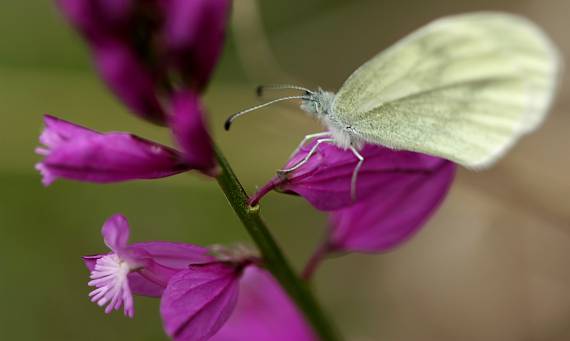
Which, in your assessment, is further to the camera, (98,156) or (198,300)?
(198,300)

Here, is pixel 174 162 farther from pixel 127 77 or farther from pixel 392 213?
pixel 392 213

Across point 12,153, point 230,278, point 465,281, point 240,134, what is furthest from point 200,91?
point 465,281

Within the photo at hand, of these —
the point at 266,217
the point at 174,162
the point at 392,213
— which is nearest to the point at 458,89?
the point at 392,213

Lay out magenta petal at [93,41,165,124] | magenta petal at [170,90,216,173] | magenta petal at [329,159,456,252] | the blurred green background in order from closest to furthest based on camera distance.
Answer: magenta petal at [93,41,165,124] → magenta petal at [170,90,216,173] → magenta petal at [329,159,456,252] → the blurred green background

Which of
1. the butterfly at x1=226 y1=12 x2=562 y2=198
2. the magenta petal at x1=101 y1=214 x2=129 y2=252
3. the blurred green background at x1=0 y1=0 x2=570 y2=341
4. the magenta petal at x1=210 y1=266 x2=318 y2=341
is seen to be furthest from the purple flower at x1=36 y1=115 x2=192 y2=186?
the blurred green background at x1=0 y1=0 x2=570 y2=341

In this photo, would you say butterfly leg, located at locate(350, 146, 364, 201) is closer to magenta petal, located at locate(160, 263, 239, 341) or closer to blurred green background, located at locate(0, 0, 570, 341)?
magenta petal, located at locate(160, 263, 239, 341)

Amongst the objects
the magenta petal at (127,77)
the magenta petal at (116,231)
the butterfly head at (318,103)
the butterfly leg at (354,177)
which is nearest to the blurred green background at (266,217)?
the butterfly head at (318,103)

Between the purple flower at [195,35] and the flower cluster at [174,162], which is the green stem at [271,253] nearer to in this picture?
the flower cluster at [174,162]
